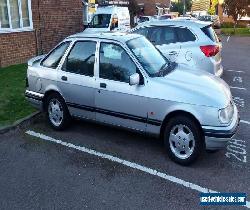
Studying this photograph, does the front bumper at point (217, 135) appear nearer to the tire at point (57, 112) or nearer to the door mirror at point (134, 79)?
the door mirror at point (134, 79)

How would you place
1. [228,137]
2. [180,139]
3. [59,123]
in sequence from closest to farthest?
1. [228,137]
2. [180,139]
3. [59,123]

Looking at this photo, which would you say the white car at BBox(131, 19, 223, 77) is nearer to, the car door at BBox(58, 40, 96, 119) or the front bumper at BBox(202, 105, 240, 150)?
the car door at BBox(58, 40, 96, 119)

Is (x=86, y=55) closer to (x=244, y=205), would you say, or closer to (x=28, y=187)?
(x=28, y=187)

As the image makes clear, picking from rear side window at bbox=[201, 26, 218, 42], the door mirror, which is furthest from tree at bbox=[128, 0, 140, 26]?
the door mirror

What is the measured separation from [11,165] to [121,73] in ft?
7.12

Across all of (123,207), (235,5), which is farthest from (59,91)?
(235,5)

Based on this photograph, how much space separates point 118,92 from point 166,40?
3.96 meters

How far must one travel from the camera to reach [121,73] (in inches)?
202

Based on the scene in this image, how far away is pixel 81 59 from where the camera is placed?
5656 millimetres

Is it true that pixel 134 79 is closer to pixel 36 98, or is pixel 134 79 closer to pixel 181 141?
pixel 181 141

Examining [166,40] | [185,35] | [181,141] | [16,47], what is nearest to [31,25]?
[16,47]

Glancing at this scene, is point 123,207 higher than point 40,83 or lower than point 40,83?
lower

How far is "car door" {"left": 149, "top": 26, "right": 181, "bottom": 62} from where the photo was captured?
8.29 meters

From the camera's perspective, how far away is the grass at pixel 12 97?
6.73m
